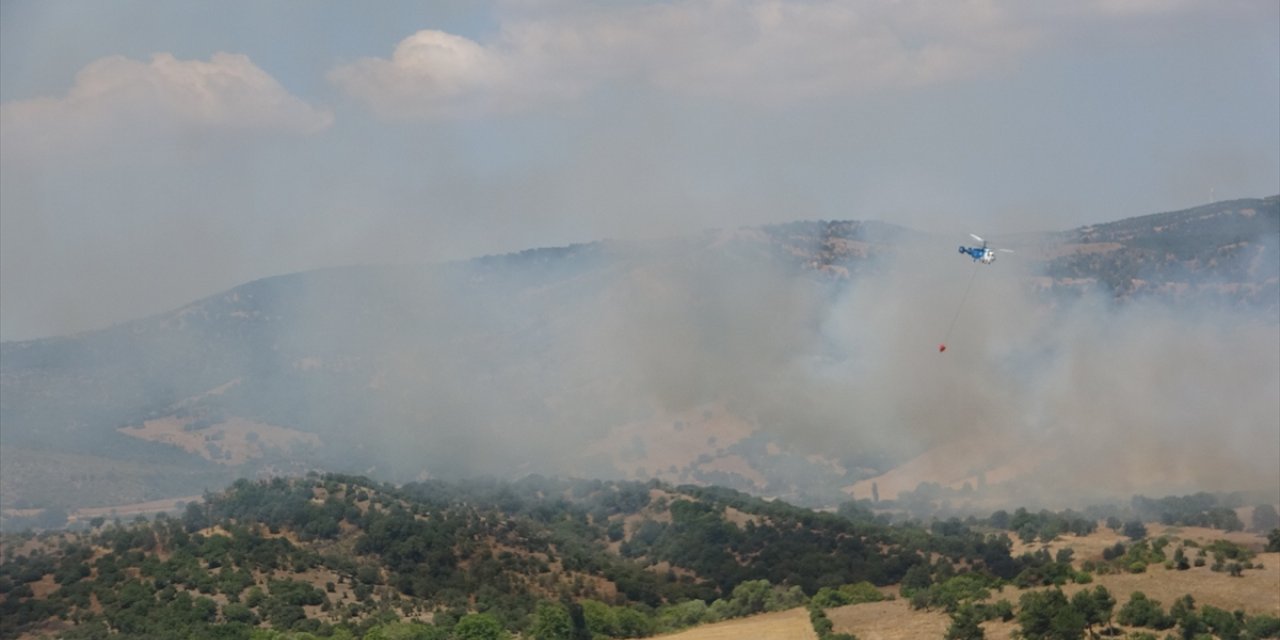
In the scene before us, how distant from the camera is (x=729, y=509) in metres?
116

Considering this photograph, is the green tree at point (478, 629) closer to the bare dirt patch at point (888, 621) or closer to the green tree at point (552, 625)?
the green tree at point (552, 625)

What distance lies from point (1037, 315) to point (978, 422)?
22.1 m

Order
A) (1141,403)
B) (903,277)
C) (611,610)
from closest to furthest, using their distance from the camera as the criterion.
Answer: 1. (611,610)
2. (1141,403)
3. (903,277)

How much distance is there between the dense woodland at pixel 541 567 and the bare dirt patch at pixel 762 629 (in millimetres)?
1110

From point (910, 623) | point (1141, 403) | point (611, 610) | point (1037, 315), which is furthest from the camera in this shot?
point (1037, 315)

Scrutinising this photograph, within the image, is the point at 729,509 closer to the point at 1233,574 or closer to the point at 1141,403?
the point at 1141,403

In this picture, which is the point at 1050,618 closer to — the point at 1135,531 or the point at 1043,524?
the point at 1135,531

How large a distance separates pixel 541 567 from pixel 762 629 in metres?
25.4

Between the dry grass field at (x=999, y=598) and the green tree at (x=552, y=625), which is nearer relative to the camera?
the dry grass field at (x=999, y=598)

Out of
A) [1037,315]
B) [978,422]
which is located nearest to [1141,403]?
[978,422]

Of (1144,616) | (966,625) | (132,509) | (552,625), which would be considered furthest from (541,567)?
(132,509)

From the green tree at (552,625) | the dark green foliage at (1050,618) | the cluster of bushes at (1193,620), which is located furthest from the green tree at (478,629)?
the cluster of bushes at (1193,620)

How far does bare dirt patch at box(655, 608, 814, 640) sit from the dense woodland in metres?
Answer: 1.11

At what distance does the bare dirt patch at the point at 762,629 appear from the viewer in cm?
7012
